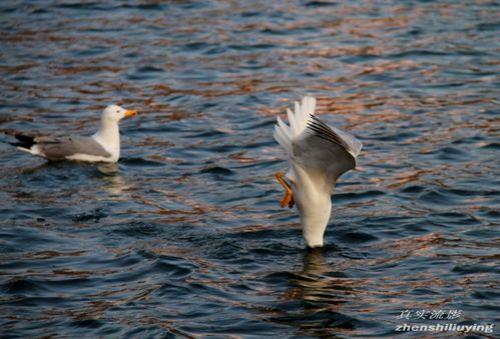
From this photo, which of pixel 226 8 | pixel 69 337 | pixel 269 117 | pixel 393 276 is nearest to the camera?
pixel 69 337

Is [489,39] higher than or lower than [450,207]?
higher

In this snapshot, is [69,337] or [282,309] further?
[282,309]

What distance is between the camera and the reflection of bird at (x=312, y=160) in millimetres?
6699

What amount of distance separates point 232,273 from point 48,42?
8407 mm

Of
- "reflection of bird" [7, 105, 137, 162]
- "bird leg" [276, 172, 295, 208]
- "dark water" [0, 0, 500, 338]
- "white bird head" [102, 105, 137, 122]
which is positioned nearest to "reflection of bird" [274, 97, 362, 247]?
"bird leg" [276, 172, 295, 208]

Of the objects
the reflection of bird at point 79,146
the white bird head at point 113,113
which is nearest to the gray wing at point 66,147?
the reflection of bird at point 79,146

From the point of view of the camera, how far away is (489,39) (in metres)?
13.6

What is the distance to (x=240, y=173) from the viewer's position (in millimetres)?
9734

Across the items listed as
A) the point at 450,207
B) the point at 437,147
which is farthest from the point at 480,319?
the point at 437,147

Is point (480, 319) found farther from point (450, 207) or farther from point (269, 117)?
point (269, 117)

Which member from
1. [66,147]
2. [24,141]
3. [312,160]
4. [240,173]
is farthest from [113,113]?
[312,160]

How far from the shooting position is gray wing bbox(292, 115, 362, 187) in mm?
6613

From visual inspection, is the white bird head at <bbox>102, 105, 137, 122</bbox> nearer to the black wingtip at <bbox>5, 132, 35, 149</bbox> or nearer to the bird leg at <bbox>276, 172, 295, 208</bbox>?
the black wingtip at <bbox>5, 132, 35, 149</bbox>

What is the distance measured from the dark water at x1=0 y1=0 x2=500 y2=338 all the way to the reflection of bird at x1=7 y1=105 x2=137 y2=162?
174 millimetres
